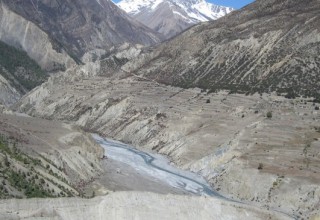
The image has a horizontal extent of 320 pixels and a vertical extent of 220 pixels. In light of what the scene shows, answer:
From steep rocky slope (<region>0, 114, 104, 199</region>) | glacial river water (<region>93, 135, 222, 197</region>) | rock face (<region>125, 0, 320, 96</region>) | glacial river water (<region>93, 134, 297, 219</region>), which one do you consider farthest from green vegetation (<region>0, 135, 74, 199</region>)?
rock face (<region>125, 0, 320, 96</region>)

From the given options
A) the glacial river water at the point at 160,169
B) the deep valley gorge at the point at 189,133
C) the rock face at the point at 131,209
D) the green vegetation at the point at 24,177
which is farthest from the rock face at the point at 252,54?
the green vegetation at the point at 24,177

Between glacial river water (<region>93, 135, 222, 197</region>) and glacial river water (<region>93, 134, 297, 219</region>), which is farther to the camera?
glacial river water (<region>93, 135, 222, 197</region>)

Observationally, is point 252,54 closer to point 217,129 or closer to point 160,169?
point 217,129

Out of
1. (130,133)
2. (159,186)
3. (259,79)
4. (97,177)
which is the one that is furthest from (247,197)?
(259,79)

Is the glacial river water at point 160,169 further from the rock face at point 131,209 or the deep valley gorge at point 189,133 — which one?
the rock face at point 131,209

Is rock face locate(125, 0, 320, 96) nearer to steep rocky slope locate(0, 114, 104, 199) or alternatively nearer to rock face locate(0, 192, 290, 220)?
steep rocky slope locate(0, 114, 104, 199)

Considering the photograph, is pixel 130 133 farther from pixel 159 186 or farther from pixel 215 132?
pixel 159 186
